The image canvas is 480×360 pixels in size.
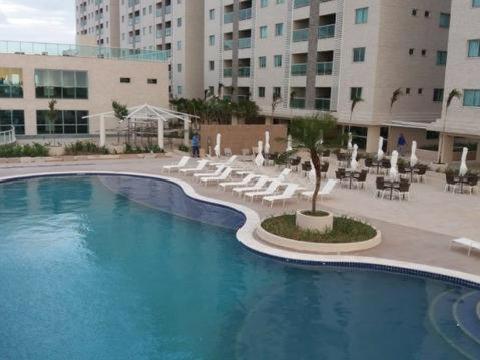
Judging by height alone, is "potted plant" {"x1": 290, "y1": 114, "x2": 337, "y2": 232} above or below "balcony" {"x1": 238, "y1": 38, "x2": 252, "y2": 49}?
below

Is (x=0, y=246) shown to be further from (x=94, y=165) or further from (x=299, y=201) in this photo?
(x=94, y=165)

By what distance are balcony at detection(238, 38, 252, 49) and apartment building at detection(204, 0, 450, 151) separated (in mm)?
1867

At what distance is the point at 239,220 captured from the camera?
17.4 m

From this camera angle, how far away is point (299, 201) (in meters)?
19.7

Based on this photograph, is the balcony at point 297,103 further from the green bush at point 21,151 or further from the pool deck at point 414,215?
the green bush at point 21,151

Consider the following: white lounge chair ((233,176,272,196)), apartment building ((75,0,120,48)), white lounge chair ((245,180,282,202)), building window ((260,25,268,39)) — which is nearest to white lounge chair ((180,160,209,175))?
white lounge chair ((233,176,272,196))

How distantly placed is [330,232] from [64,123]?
103 ft

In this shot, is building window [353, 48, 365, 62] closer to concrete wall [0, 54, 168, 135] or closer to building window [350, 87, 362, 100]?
building window [350, 87, 362, 100]

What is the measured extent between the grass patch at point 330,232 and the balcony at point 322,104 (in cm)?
2390

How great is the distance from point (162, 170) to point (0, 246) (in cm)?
1235

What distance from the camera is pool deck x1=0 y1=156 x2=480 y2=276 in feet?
43.9

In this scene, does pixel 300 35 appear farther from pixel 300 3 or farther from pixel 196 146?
pixel 196 146

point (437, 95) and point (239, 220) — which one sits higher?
point (437, 95)

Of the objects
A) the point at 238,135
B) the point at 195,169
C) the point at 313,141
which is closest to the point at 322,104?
the point at 238,135
